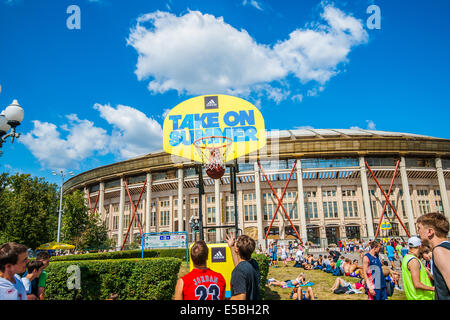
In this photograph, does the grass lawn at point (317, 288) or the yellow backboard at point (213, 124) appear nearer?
the grass lawn at point (317, 288)

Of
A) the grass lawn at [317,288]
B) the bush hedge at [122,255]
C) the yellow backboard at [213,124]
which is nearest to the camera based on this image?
the grass lawn at [317,288]

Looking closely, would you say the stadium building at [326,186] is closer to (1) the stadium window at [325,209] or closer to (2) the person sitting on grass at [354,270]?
(1) the stadium window at [325,209]

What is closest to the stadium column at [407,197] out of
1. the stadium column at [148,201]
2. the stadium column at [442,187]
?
the stadium column at [442,187]

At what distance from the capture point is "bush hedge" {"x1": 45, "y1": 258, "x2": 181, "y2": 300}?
9.34m

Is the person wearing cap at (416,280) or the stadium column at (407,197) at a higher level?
the stadium column at (407,197)

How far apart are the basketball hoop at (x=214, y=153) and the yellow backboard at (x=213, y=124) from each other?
17cm

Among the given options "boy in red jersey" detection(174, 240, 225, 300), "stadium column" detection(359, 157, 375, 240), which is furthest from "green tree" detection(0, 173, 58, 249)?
"stadium column" detection(359, 157, 375, 240)

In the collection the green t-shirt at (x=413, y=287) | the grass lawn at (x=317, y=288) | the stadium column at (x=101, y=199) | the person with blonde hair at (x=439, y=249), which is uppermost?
the stadium column at (x=101, y=199)

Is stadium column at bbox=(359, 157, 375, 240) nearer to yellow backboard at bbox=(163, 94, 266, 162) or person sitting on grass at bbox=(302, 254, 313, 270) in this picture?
person sitting on grass at bbox=(302, 254, 313, 270)

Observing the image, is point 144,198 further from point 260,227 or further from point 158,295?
point 158,295

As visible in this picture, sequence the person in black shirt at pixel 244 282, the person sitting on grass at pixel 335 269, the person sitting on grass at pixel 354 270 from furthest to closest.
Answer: the person sitting on grass at pixel 335 269 → the person sitting on grass at pixel 354 270 → the person in black shirt at pixel 244 282

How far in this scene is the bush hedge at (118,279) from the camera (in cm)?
934

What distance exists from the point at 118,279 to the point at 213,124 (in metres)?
9.07

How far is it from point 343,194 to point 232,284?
3990cm
